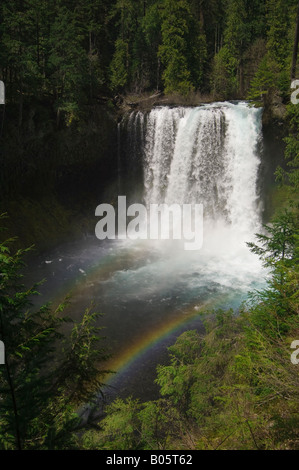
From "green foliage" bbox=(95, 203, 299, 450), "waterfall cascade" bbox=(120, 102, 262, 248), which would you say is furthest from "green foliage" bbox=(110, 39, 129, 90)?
"green foliage" bbox=(95, 203, 299, 450)

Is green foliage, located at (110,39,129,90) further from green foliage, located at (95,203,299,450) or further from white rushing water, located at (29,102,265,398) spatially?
green foliage, located at (95,203,299,450)

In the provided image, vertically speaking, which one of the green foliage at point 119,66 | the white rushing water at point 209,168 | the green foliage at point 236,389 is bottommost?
the green foliage at point 236,389

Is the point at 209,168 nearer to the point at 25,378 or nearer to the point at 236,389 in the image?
the point at 236,389

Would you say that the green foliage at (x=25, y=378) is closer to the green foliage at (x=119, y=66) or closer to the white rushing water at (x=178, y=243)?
the white rushing water at (x=178, y=243)

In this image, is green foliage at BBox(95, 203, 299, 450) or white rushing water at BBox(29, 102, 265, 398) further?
white rushing water at BBox(29, 102, 265, 398)

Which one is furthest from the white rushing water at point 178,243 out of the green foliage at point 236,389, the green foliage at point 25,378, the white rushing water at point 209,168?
the green foliage at point 25,378

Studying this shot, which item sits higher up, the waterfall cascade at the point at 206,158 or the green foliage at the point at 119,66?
the green foliage at the point at 119,66

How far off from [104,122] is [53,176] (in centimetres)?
542

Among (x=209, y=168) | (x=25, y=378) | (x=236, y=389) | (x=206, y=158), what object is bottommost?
(x=236, y=389)

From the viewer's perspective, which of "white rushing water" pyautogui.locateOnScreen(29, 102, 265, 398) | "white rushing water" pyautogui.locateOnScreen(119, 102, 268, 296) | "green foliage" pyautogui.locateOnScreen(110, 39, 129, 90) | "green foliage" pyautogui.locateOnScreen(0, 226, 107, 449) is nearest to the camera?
"green foliage" pyautogui.locateOnScreen(0, 226, 107, 449)

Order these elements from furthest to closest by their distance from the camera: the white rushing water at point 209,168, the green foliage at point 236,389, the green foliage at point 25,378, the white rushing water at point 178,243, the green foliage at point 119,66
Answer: the green foliage at point 119,66 → the white rushing water at point 209,168 → the white rushing water at point 178,243 → the green foliage at point 236,389 → the green foliage at point 25,378

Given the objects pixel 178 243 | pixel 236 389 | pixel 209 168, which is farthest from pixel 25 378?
pixel 209 168

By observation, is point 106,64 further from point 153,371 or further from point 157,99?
point 153,371

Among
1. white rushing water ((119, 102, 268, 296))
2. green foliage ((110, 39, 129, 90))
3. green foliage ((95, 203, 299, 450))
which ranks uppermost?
green foliage ((110, 39, 129, 90))
